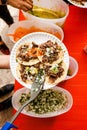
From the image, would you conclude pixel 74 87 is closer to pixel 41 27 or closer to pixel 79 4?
pixel 41 27

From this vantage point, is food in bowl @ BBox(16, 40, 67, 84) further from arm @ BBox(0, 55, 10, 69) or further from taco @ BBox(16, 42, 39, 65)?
arm @ BBox(0, 55, 10, 69)

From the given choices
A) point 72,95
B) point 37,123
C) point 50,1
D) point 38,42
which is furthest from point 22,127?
Result: point 50,1

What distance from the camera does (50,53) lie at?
1202 millimetres

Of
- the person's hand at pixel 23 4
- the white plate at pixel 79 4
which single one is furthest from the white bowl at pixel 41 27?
the white plate at pixel 79 4

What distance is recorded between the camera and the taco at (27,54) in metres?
1.18

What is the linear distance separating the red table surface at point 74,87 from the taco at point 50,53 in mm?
140

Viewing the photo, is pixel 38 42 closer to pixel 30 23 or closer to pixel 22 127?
pixel 30 23

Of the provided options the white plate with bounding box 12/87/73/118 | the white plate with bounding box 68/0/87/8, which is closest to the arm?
the white plate with bounding box 12/87/73/118

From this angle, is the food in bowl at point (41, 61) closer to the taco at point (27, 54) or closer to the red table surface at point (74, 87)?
the taco at point (27, 54)

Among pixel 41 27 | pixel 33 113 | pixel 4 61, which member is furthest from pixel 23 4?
pixel 33 113

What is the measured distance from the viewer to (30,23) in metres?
1.41

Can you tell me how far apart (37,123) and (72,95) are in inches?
8.2

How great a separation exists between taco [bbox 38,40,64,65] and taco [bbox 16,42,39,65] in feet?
0.09

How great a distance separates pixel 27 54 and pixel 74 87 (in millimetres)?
269
